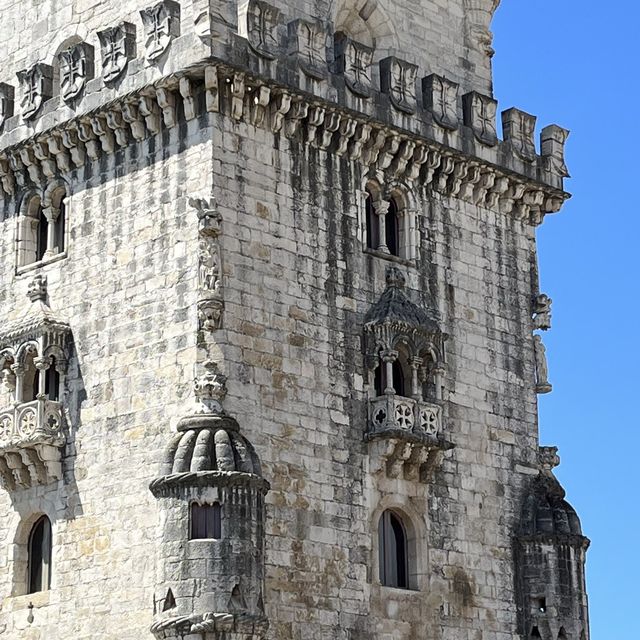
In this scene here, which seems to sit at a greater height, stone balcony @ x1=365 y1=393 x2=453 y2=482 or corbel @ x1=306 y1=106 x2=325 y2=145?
corbel @ x1=306 y1=106 x2=325 y2=145

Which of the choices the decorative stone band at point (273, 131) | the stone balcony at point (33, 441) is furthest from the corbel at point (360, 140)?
the stone balcony at point (33, 441)

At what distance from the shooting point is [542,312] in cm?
3738

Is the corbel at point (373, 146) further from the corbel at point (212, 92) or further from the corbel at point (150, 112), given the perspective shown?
the corbel at point (150, 112)

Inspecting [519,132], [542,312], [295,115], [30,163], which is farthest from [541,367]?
[30,163]

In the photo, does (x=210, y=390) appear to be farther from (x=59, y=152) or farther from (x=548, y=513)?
(x=548, y=513)

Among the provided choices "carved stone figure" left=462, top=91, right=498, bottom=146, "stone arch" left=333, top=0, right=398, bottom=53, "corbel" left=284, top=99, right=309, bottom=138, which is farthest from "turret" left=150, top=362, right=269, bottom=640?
"stone arch" left=333, top=0, right=398, bottom=53

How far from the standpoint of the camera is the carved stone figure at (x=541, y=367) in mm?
36969

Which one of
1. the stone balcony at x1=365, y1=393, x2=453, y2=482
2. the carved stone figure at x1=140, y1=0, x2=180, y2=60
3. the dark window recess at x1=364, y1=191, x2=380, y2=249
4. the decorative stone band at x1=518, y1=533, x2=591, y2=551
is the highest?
the carved stone figure at x1=140, y1=0, x2=180, y2=60

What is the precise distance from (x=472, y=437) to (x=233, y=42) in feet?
30.8

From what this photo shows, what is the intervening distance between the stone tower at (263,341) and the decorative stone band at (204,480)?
52 millimetres

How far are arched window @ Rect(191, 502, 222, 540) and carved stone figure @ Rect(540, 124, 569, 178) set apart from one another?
12723 millimetres

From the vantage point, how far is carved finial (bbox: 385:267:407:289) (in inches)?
1342

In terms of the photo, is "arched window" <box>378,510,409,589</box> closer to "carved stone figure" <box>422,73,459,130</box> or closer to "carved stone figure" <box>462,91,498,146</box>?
"carved stone figure" <box>422,73,459,130</box>

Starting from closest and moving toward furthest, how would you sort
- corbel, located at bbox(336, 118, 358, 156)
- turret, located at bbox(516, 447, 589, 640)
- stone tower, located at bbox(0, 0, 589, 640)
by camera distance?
stone tower, located at bbox(0, 0, 589, 640), corbel, located at bbox(336, 118, 358, 156), turret, located at bbox(516, 447, 589, 640)
